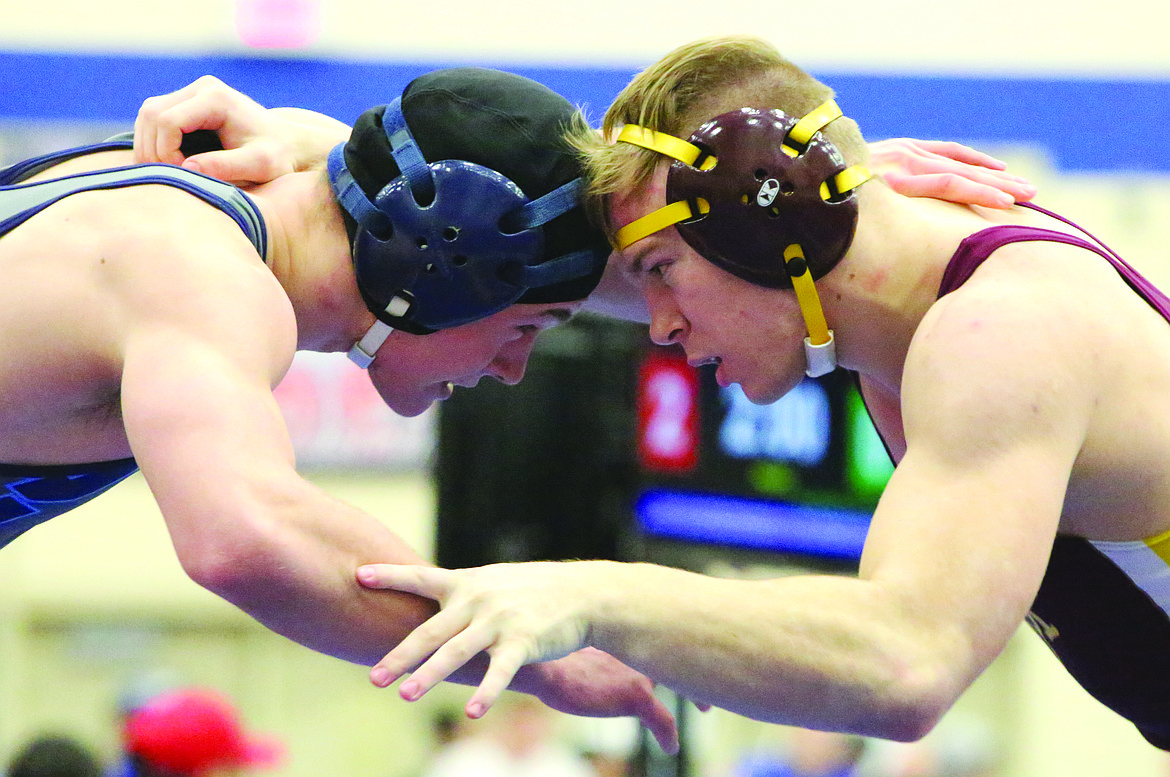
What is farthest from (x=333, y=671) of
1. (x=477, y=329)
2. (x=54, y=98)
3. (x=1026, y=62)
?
(x=477, y=329)

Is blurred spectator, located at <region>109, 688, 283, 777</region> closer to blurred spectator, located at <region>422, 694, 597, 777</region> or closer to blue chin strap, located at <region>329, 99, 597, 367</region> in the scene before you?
blue chin strap, located at <region>329, 99, 597, 367</region>

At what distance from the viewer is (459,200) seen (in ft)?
7.39

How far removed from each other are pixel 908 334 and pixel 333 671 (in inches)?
276

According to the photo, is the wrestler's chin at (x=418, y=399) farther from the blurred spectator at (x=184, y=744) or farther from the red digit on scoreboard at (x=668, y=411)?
the red digit on scoreboard at (x=668, y=411)

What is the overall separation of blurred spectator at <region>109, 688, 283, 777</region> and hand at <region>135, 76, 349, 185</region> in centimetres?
199

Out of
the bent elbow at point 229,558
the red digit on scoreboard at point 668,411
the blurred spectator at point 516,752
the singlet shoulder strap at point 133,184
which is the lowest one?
the blurred spectator at point 516,752

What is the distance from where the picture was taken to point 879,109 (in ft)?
23.9

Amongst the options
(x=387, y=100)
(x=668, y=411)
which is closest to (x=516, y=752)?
(x=668, y=411)

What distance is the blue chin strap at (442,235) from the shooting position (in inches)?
88.6

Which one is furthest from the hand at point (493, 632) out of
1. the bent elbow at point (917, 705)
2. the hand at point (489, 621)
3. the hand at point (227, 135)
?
the hand at point (227, 135)

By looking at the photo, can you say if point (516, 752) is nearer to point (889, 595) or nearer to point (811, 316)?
point (811, 316)

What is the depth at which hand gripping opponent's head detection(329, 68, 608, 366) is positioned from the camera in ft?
7.39

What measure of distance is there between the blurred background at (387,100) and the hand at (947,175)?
378 cm

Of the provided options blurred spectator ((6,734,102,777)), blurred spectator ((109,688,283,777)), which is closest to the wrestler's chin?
blurred spectator ((109,688,283,777))
